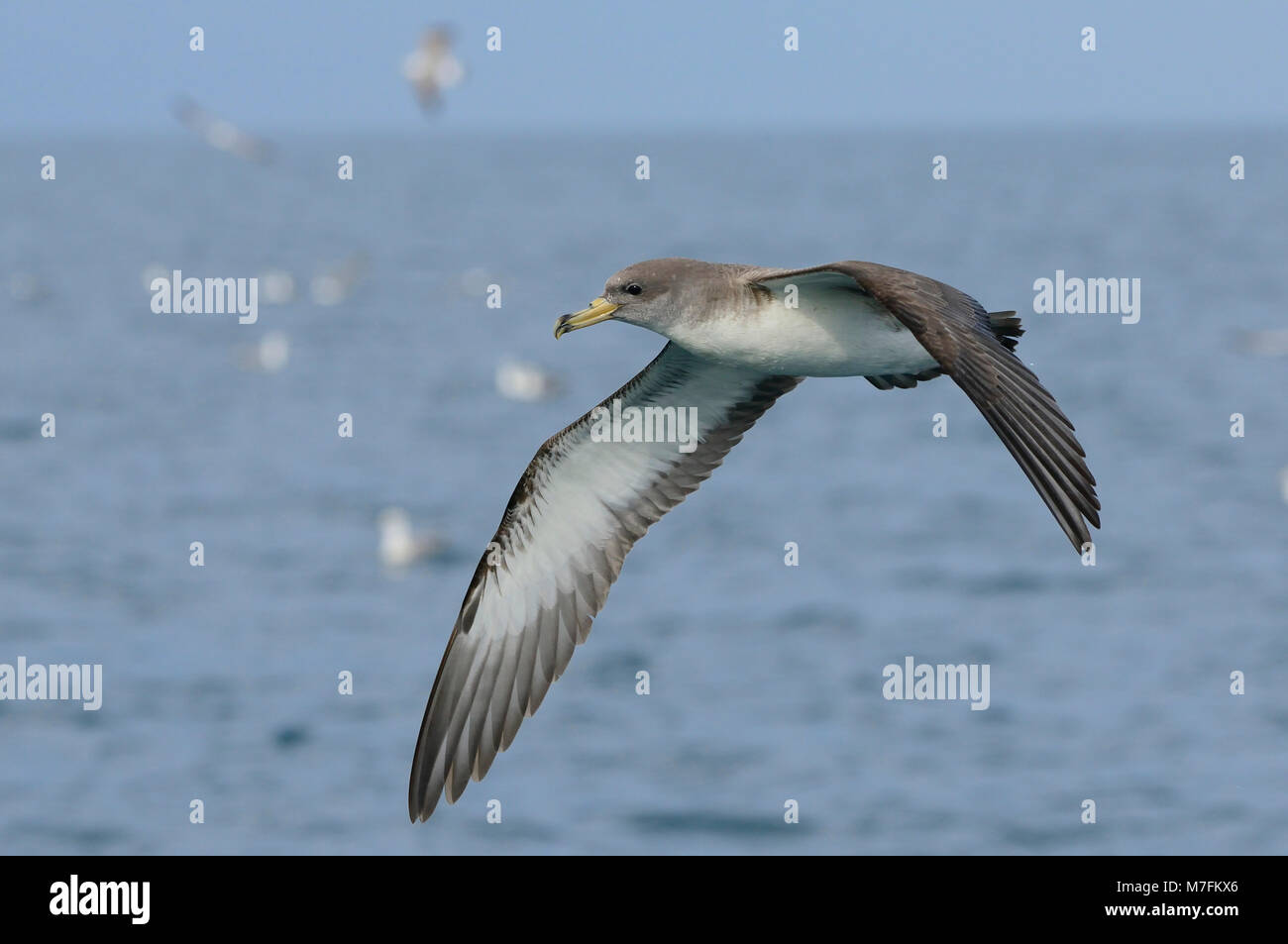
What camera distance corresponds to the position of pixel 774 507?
44125 millimetres

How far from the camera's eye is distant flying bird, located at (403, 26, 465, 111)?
2285 cm

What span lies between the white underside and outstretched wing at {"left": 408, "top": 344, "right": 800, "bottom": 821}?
1568 millimetres

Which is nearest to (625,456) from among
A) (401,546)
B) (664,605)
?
(401,546)

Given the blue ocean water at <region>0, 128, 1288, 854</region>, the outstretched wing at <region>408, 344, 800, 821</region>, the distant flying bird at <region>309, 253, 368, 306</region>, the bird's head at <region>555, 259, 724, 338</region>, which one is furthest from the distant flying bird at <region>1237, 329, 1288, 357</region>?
the bird's head at <region>555, 259, 724, 338</region>

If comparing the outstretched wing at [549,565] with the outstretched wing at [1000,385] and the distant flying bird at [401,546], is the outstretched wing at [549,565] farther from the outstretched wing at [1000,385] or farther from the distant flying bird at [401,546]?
the distant flying bird at [401,546]

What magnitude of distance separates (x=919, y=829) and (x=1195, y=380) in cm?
3840

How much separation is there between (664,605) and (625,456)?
22.2 metres

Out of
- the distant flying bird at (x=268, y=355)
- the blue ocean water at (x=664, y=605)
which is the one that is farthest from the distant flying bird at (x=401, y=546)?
the distant flying bird at (x=268, y=355)

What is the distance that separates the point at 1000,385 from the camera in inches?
398

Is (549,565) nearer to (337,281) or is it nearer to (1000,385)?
(1000,385)

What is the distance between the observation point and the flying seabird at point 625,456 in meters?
11.6

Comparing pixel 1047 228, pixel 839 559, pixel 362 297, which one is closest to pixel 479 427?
pixel 839 559

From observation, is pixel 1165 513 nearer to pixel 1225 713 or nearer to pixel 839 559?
pixel 839 559

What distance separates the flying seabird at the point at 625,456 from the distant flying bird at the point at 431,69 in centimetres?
1008
